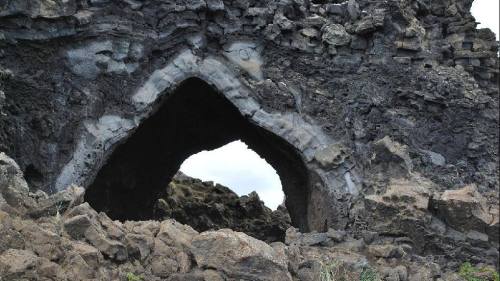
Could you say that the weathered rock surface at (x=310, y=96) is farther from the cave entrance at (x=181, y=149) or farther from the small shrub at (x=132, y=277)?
the small shrub at (x=132, y=277)

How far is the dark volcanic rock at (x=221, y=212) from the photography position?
1694cm

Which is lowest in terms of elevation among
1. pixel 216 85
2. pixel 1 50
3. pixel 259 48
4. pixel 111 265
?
pixel 111 265

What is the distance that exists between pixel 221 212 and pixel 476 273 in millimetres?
7861

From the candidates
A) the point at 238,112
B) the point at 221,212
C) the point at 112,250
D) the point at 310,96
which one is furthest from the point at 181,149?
the point at 112,250

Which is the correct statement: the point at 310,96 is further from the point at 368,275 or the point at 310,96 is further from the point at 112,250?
the point at 112,250

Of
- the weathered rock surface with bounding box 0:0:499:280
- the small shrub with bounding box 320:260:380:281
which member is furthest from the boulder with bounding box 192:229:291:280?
the weathered rock surface with bounding box 0:0:499:280

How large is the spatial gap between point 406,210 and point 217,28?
4.37 m

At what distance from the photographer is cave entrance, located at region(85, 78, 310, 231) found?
1229 cm

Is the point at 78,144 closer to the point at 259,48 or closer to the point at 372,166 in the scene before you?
the point at 259,48

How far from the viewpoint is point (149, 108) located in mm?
11391

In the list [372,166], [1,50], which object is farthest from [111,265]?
[372,166]

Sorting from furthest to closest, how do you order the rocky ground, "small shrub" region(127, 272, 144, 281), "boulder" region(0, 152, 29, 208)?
"boulder" region(0, 152, 29, 208) < "small shrub" region(127, 272, 144, 281) < the rocky ground

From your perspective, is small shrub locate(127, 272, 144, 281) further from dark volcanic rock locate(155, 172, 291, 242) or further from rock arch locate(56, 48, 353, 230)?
dark volcanic rock locate(155, 172, 291, 242)

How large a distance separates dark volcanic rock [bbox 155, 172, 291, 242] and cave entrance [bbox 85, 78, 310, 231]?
2339 millimetres
